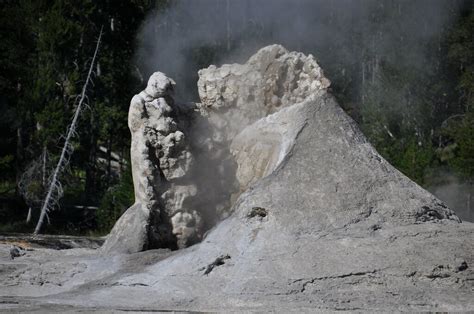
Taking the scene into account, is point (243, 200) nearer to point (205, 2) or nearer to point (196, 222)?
point (196, 222)

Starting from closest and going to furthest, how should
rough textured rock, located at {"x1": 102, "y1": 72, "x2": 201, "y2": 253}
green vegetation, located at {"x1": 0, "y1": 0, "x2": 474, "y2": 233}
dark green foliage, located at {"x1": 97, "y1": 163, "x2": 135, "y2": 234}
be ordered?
rough textured rock, located at {"x1": 102, "y1": 72, "x2": 201, "y2": 253}, dark green foliage, located at {"x1": 97, "y1": 163, "x2": 135, "y2": 234}, green vegetation, located at {"x1": 0, "y1": 0, "x2": 474, "y2": 233}

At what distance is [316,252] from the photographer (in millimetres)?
5492

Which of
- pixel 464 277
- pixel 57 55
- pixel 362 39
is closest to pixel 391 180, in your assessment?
pixel 464 277

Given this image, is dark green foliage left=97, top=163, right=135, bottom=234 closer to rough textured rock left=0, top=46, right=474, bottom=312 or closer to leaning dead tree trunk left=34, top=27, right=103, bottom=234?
leaning dead tree trunk left=34, top=27, right=103, bottom=234

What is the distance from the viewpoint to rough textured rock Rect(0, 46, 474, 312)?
17.1 ft

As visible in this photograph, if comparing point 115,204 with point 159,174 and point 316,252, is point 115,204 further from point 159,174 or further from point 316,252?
point 316,252

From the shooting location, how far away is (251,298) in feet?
17.0

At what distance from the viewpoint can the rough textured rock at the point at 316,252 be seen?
5.22 metres

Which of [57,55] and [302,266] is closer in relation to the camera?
[302,266]

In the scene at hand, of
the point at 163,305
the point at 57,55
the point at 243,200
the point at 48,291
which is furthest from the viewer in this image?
the point at 57,55

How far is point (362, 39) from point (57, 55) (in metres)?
10.9

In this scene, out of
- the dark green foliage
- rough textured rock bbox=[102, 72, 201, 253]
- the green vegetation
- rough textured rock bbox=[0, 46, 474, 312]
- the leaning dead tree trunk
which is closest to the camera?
rough textured rock bbox=[0, 46, 474, 312]

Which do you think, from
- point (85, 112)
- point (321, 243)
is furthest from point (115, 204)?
point (321, 243)

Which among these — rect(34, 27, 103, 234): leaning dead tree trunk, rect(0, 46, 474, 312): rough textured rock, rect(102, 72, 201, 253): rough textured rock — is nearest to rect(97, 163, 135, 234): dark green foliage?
rect(34, 27, 103, 234): leaning dead tree trunk
